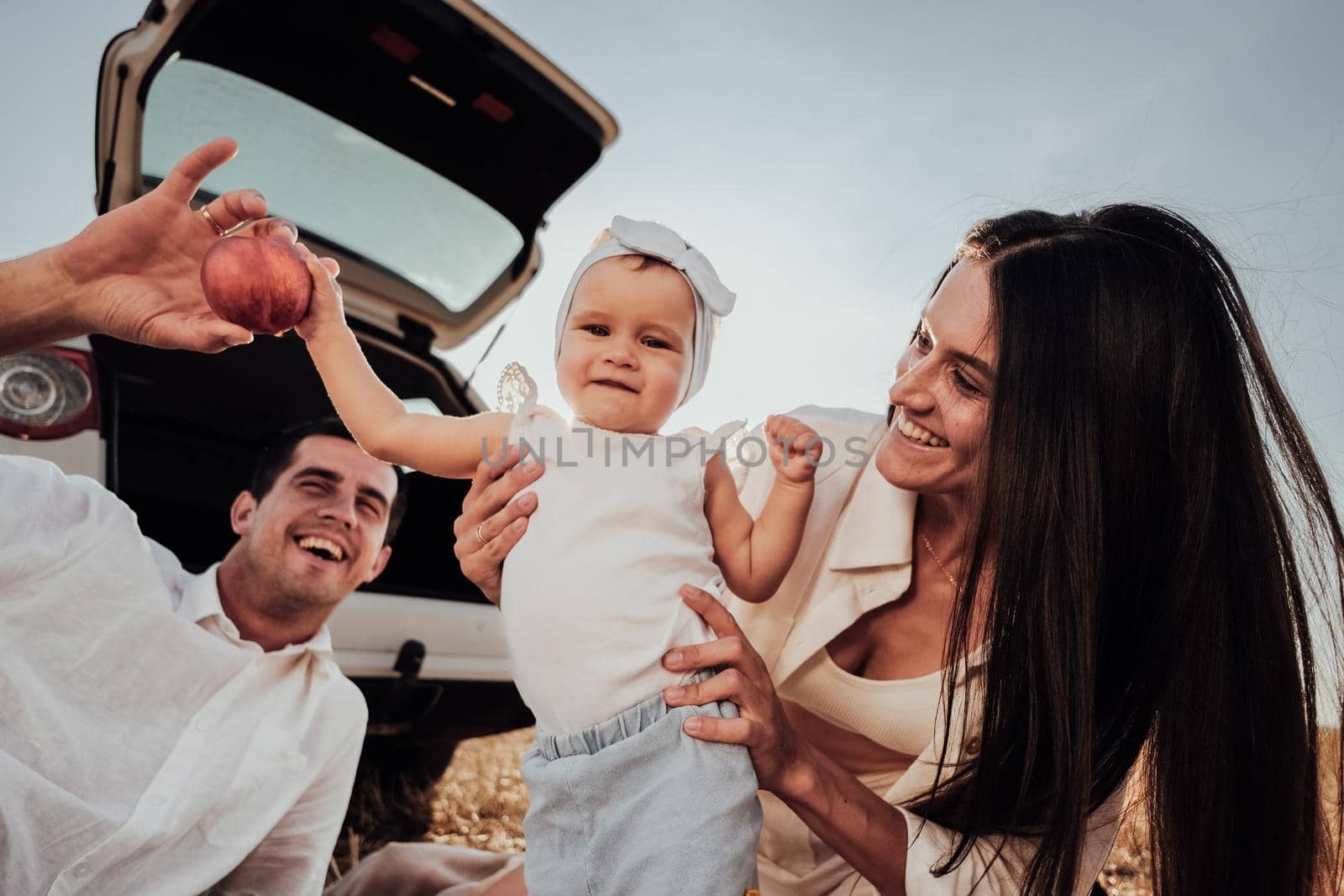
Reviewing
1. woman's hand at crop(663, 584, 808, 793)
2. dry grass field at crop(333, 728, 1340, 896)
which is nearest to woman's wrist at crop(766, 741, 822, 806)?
woman's hand at crop(663, 584, 808, 793)

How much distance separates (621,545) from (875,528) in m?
0.61

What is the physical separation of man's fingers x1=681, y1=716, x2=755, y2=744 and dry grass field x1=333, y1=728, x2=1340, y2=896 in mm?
1968

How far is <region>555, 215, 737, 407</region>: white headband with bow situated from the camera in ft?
5.15

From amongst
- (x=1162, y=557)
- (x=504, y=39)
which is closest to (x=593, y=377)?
(x=1162, y=557)

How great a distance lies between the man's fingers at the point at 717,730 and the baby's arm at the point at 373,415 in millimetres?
536

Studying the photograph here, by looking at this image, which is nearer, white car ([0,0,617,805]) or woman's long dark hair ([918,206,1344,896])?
woman's long dark hair ([918,206,1344,896])

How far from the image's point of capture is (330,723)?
2.04 meters

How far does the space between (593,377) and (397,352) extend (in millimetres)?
1689

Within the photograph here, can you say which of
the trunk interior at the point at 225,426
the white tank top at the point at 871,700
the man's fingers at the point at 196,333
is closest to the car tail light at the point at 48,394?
the man's fingers at the point at 196,333

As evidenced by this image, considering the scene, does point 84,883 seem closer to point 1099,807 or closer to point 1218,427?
point 1099,807

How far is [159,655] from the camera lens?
1.83 m

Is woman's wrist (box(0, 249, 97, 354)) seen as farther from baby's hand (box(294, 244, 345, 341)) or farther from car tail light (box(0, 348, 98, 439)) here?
car tail light (box(0, 348, 98, 439))

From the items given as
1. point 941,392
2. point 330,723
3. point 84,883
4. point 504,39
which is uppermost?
point 504,39

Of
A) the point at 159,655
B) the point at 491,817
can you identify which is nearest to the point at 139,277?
the point at 159,655
